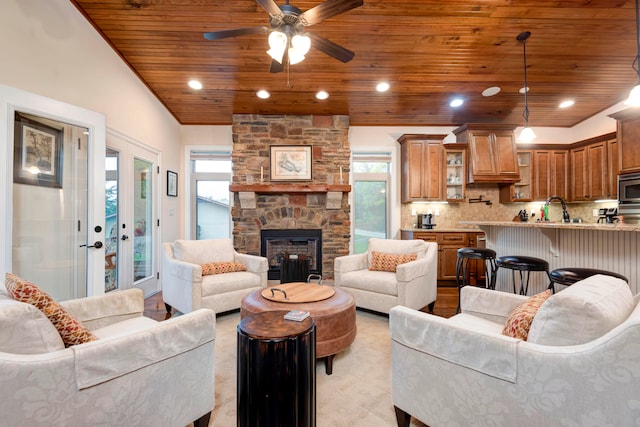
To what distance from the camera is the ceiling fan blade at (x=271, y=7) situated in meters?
1.84

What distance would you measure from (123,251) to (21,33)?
7.30 ft

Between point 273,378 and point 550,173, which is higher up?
point 550,173

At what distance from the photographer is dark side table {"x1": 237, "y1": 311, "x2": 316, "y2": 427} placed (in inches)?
48.1

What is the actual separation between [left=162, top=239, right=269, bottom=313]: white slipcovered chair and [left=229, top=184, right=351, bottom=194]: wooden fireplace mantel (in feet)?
3.74

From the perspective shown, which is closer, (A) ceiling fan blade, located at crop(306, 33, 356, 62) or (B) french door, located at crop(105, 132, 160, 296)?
(A) ceiling fan blade, located at crop(306, 33, 356, 62)

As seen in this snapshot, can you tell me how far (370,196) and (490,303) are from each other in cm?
349

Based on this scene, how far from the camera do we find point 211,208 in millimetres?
5211

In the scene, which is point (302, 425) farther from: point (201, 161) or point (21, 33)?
point (201, 161)

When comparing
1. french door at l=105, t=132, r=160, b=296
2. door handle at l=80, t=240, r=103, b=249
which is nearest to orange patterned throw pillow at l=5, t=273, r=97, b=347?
door handle at l=80, t=240, r=103, b=249

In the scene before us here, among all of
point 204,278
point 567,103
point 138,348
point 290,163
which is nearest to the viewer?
point 138,348

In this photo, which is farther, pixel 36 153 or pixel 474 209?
pixel 474 209

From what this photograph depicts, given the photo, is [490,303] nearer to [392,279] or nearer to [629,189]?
[392,279]

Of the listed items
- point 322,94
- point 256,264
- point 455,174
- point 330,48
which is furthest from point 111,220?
point 455,174

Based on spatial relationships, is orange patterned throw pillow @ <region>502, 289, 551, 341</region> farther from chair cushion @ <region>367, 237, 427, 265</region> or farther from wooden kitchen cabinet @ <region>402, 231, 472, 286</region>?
wooden kitchen cabinet @ <region>402, 231, 472, 286</region>
